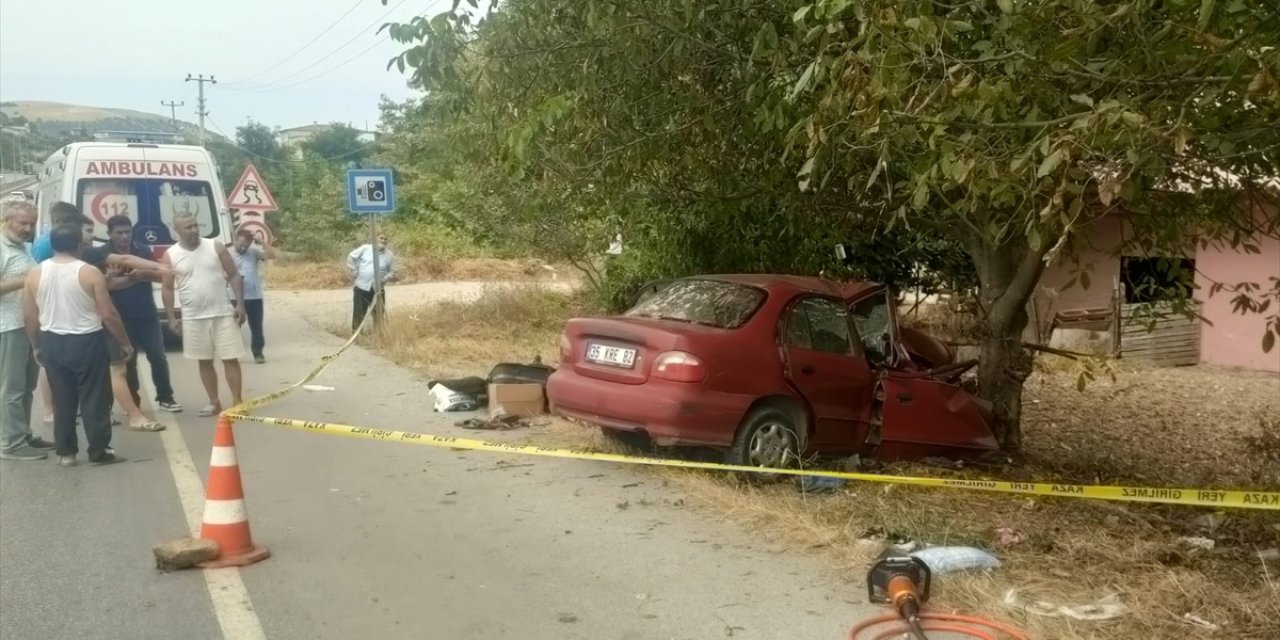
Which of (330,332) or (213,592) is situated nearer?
(213,592)

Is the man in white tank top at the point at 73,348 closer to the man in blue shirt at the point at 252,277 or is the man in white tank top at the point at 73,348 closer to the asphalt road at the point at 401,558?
the asphalt road at the point at 401,558

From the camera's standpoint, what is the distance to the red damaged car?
6949 millimetres

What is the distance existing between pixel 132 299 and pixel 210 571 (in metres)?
4.94

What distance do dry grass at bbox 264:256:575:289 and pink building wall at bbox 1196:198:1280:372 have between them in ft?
53.0

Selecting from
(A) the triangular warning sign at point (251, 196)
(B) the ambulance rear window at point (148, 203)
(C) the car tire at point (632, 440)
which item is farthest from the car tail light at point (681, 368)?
(A) the triangular warning sign at point (251, 196)

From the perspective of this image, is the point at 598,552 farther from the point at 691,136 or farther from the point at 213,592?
the point at 691,136

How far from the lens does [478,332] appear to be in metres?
15.9

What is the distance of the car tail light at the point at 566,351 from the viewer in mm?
7751

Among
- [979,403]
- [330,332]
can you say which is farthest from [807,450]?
[330,332]

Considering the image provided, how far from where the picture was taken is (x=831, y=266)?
12.9m

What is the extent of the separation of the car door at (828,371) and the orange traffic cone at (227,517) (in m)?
3.45

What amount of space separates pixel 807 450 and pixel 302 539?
3.32 metres

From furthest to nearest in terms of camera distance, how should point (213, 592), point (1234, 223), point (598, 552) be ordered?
point (1234, 223)
point (598, 552)
point (213, 592)

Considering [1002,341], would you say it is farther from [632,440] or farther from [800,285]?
[632,440]
